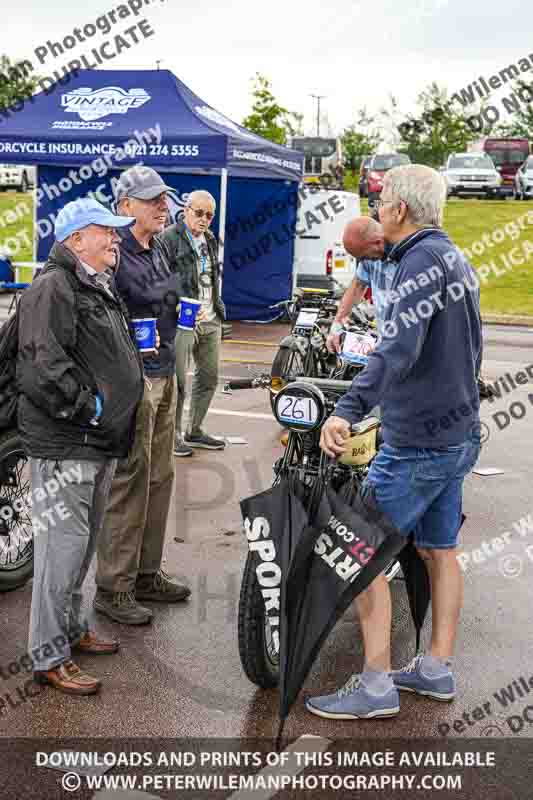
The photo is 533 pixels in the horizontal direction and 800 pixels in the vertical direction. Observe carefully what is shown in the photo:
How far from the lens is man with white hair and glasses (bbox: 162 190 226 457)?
24.3 ft

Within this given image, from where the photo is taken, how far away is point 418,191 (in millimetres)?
3559

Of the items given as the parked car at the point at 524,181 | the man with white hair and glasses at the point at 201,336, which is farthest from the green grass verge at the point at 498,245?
the man with white hair and glasses at the point at 201,336

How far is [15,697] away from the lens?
3.84 m

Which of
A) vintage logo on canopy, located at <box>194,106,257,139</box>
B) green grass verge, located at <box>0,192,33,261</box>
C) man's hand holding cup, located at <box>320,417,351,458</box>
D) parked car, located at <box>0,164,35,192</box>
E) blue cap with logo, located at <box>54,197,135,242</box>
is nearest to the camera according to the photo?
man's hand holding cup, located at <box>320,417,351,458</box>

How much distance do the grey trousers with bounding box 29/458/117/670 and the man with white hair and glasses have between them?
140 inches

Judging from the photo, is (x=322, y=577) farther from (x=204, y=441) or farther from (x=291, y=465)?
(x=204, y=441)

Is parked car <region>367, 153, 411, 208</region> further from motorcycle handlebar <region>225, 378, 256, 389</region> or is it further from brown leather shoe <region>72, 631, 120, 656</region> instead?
brown leather shoe <region>72, 631, 120, 656</region>

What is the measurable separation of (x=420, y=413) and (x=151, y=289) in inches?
60.5

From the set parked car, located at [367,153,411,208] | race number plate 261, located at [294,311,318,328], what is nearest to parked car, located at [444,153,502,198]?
parked car, located at [367,153,411,208]

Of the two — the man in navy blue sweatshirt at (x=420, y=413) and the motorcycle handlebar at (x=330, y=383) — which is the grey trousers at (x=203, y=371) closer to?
the motorcycle handlebar at (x=330, y=383)

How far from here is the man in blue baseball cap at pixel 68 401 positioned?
3.65m

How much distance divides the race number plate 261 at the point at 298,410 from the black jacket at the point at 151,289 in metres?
1.06

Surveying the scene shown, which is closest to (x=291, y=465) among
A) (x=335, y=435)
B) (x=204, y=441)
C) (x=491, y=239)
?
(x=335, y=435)

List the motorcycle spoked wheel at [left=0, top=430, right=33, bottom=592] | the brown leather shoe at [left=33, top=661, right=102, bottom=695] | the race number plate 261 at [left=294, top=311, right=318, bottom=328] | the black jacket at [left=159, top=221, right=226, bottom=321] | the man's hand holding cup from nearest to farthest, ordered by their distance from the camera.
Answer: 1. the man's hand holding cup
2. the brown leather shoe at [left=33, top=661, right=102, bottom=695]
3. the motorcycle spoked wheel at [left=0, top=430, right=33, bottom=592]
4. the black jacket at [left=159, top=221, right=226, bottom=321]
5. the race number plate 261 at [left=294, top=311, right=318, bottom=328]
